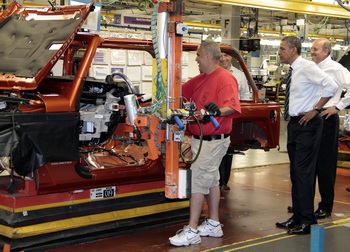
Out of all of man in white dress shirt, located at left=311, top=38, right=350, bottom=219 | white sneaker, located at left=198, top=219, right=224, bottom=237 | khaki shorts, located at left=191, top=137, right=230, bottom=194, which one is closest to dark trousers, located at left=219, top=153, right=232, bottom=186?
man in white dress shirt, located at left=311, top=38, right=350, bottom=219

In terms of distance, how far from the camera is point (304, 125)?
5.88 metres

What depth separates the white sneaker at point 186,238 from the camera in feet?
17.4

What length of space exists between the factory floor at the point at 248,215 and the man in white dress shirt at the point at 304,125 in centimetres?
37

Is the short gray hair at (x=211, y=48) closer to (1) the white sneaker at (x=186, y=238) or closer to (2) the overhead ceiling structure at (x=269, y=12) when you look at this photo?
(2) the overhead ceiling structure at (x=269, y=12)

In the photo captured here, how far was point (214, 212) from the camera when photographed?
5.66 m

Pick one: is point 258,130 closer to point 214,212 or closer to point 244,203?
point 244,203

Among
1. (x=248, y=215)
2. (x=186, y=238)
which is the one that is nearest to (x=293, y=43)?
(x=248, y=215)

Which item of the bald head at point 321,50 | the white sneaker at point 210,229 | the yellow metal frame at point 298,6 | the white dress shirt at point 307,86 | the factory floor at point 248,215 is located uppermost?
the yellow metal frame at point 298,6

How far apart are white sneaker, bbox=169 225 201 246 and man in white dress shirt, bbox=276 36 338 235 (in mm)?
1113

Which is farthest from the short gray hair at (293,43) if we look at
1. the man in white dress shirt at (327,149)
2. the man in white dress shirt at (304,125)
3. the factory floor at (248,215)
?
the factory floor at (248,215)

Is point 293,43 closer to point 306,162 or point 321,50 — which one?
point 321,50

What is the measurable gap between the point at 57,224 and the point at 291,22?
2430 cm

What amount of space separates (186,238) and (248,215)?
5.21ft

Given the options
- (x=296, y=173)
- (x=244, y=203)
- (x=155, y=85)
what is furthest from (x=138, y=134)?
(x=244, y=203)
